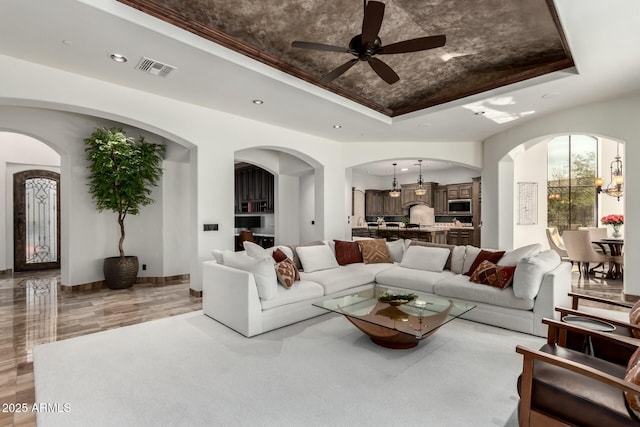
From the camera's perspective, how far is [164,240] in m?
6.14

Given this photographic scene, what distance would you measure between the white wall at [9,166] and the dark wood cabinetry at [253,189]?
4.67 meters

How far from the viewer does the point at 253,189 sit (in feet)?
32.6

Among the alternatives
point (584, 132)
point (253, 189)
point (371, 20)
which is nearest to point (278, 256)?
point (371, 20)

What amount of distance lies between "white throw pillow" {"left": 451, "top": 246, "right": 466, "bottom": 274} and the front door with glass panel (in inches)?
336

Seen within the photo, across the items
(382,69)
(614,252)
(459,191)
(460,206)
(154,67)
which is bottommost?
(614,252)

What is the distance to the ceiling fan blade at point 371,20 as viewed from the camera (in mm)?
2188

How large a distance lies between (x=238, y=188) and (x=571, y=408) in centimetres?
1008

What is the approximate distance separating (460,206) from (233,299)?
895cm

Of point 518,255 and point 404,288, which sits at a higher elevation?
point 518,255

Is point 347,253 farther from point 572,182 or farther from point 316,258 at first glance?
point 572,182

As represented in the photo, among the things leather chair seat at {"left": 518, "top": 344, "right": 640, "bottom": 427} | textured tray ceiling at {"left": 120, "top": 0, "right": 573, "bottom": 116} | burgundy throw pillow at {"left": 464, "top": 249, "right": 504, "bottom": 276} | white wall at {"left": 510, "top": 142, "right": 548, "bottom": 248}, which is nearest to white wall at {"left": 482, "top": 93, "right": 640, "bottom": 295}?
textured tray ceiling at {"left": 120, "top": 0, "right": 573, "bottom": 116}

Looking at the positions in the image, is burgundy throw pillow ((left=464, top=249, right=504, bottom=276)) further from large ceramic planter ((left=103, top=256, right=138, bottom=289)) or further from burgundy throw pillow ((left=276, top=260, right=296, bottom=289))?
large ceramic planter ((left=103, top=256, right=138, bottom=289))

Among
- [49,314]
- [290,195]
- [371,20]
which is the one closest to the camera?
[371,20]

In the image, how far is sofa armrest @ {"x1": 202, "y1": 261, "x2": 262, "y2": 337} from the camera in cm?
328
